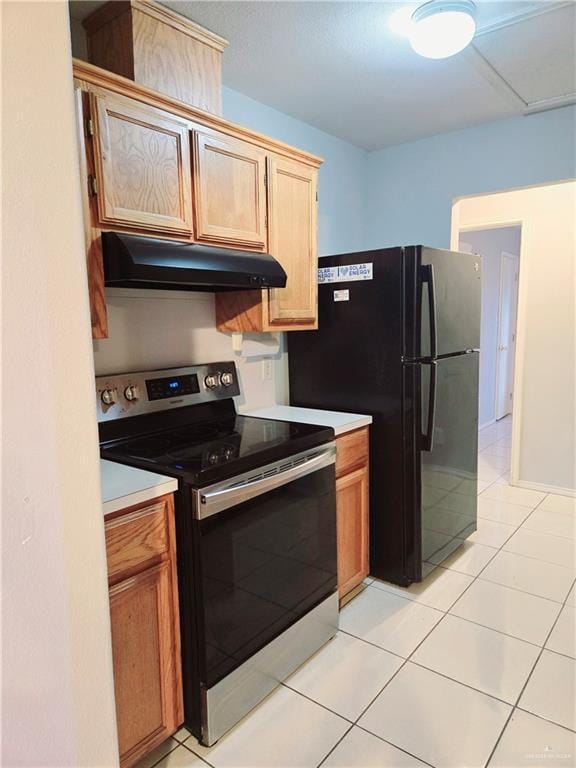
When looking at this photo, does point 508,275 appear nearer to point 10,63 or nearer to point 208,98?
point 208,98

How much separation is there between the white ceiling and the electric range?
138cm

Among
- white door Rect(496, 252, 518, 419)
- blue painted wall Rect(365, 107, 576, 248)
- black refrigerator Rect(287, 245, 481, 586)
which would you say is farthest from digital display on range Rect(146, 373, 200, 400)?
white door Rect(496, 252, 518, 419)

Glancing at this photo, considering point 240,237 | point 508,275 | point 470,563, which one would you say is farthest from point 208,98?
point 508,275

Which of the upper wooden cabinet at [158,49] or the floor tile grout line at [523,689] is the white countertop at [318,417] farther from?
the upper wooden cabinet at [158,49]

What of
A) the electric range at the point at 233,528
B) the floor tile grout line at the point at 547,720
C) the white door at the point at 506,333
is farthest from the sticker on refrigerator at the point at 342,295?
the white door at the point at 506,333

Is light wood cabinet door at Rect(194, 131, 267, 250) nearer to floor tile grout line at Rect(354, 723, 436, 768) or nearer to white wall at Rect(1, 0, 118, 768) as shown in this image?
white wall at Rect(1, 0, 118, 768)

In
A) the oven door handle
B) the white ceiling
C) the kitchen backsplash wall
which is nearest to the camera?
the oven door handle

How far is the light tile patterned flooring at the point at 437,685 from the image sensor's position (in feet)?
5.07

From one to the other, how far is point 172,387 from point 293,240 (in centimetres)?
89

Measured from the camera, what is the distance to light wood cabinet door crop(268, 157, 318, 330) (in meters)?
2.22

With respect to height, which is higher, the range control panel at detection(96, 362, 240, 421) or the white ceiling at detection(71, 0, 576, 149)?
the white ceiling at detection(71, 0, 576, 149)

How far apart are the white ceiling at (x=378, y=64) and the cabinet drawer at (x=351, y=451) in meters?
1.66

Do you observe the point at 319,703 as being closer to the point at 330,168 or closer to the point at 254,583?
the point at 254,583

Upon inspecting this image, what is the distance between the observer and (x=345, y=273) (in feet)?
8.09
